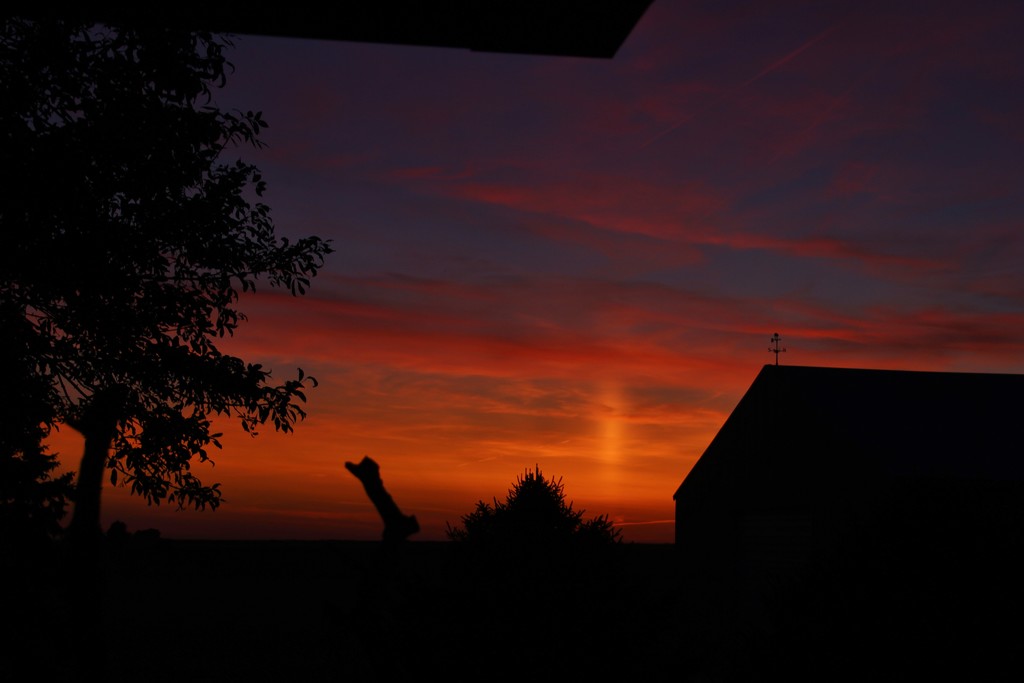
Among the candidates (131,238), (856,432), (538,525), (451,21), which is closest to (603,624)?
(538,525)

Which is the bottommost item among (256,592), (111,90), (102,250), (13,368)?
(256,592)

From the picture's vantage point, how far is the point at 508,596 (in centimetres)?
559

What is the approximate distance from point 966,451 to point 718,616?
26.9 feet

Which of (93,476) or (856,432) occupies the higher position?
(856,432)

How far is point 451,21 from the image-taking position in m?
1.73

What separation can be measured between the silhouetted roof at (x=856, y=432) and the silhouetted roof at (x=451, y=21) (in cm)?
2503

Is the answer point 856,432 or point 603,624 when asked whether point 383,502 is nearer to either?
point 603,624

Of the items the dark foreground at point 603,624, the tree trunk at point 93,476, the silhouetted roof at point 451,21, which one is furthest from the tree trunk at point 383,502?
the silhouetted roof at point 451,21

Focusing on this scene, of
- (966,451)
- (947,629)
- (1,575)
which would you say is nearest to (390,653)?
(947,629)

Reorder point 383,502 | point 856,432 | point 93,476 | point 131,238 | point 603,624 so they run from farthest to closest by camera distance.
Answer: point 856,432 < point 131,238 < point 603,624 < point 93,476 < point 383,502

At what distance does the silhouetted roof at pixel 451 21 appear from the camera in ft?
5.43

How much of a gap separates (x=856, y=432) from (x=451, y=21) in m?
26.4

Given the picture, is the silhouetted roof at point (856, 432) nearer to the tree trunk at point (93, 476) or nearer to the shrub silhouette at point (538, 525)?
the shrub silhouette at point (538, 525)

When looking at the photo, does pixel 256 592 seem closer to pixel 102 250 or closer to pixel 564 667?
pixel 102 250
